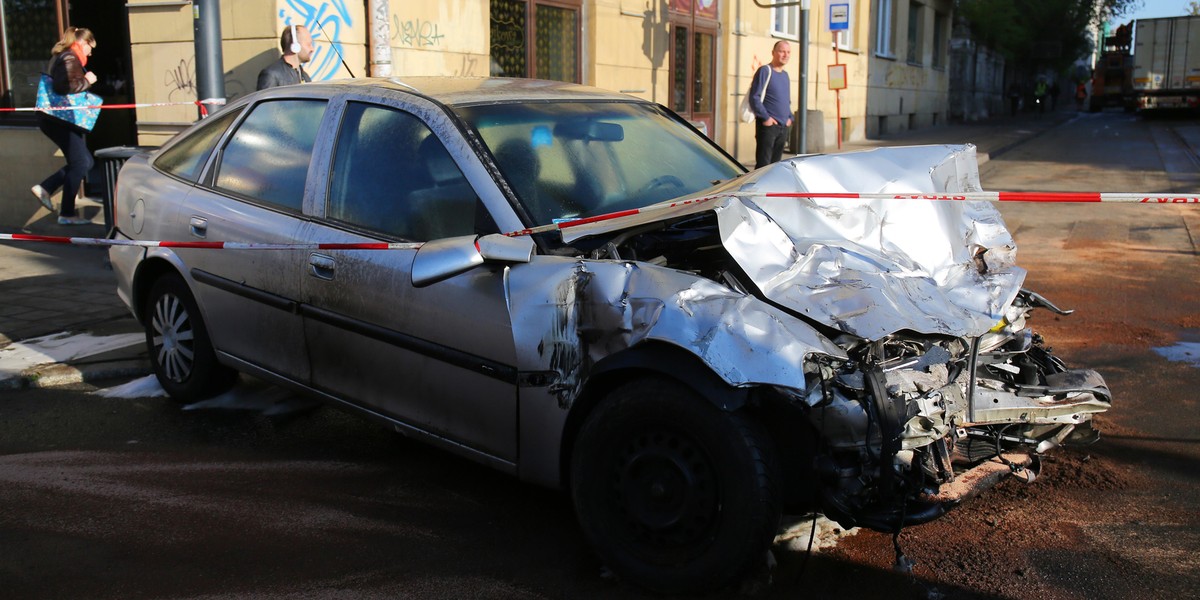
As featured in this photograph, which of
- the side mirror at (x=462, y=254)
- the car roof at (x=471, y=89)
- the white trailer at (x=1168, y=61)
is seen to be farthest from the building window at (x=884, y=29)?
the side mirror at (x=462, y=254)

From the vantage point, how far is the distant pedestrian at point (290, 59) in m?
8.47

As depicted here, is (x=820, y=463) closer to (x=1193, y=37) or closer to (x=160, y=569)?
(x=160, y=569)

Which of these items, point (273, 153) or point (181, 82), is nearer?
point (273, 153)

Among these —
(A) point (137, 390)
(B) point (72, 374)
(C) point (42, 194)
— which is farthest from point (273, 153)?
(C) point (42, 194)

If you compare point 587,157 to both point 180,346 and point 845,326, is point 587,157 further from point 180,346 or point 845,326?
point 180,346

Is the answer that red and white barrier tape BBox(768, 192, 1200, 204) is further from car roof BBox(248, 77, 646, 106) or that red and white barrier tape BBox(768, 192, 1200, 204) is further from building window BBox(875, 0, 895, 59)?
building window BBox(875, 0, 895, 59)

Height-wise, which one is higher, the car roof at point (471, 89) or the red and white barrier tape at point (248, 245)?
the car roof at point (471, 89)

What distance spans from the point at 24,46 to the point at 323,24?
363cm

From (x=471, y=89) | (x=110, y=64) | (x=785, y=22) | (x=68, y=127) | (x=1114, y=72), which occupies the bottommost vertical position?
(x=68, y=127)

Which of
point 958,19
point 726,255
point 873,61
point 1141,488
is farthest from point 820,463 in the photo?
point 958,19

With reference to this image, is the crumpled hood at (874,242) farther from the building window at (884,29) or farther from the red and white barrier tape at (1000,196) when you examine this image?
the building window at (884,29)

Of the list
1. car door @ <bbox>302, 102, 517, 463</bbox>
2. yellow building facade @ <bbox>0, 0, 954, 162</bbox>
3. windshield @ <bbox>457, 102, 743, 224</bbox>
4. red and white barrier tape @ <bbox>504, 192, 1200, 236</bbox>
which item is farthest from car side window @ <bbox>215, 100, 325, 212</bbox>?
yellow building facade @ <bbox>0, 0, 954, 162</bbox>

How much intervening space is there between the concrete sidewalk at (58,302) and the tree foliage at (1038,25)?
3638cm

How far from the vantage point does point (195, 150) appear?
5.30 meters
